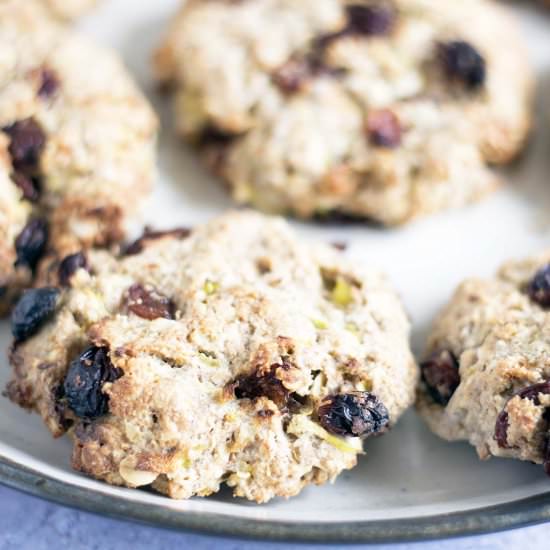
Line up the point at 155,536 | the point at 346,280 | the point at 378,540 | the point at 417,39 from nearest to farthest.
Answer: the point at 378,540 → the point at 155,536 → the point at 346,280 → the point at 417,39

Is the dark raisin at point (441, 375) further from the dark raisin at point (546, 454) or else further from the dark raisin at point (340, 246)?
the dark raisin at point (340, 246)

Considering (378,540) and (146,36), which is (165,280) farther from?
(146,36)

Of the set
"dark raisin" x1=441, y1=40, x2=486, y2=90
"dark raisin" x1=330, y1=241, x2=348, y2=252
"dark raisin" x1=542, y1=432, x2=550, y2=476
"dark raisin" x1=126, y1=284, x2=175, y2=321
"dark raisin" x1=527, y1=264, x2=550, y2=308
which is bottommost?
"dark raisin" x1=126, y1=284, x2=175, y2=321

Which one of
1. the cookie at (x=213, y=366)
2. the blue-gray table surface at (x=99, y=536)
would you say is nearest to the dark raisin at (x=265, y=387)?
the cookie at (x=213, y=366)

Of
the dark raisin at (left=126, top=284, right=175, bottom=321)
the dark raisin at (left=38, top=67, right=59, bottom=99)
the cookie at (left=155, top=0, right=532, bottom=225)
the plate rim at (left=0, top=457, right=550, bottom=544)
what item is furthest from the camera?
the cookie at (left=155, top=0, right=532, bottom=225)

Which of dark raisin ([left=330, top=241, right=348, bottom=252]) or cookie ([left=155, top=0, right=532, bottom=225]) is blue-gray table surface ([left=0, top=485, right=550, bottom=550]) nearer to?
dark raisin ([left=330, top=241, right=348, bottom=252])

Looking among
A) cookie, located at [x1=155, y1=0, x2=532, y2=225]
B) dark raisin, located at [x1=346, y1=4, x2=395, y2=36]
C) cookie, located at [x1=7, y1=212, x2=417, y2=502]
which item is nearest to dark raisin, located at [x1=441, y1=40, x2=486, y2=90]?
cookie, located at [x1=155, y1=0, x2=532, y2=225]

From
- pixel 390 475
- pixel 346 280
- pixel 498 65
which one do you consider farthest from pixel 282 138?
pixel 390 475
